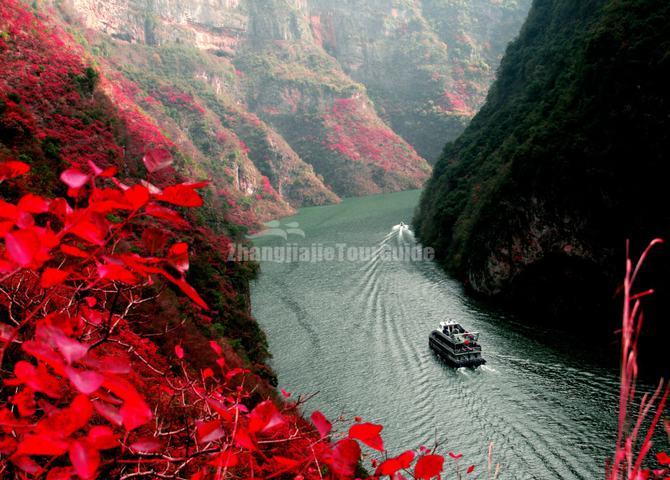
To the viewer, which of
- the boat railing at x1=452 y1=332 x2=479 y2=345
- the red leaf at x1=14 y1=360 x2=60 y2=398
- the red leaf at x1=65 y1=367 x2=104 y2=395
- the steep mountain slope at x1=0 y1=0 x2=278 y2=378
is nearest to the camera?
the red leaf at x1=65 y1=367 x2=104 y2=395

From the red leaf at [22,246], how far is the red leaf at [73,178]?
15cm

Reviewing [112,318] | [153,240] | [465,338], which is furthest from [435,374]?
[153,240]

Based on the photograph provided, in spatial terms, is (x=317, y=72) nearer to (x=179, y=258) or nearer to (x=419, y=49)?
(x=419, y=49)

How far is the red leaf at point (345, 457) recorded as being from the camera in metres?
1.31

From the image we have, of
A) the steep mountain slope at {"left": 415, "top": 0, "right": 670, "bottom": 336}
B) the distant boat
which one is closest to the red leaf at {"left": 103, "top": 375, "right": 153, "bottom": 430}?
the distant boat

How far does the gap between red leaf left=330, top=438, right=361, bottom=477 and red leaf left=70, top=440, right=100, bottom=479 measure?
71 centimetres

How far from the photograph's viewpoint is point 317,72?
13088 cm

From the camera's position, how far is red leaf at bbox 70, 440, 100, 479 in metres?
0.86

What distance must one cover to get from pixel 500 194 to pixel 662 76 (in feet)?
33.5

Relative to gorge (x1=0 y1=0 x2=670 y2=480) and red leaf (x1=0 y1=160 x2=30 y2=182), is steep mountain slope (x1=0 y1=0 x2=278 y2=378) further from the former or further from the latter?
red leaf (x1=0 y1=160 x2=30 y2=182)

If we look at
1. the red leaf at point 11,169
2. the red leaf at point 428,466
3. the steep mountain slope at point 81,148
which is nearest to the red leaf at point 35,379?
the red leaf at point 11,169

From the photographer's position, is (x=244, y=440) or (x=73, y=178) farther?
(x=244, y=440)

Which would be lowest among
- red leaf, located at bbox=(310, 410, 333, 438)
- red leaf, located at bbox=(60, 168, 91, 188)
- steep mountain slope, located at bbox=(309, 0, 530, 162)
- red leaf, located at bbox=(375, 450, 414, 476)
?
red leaf, located at bbox=(375, 450, 414, 476)

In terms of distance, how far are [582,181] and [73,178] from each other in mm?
23702
